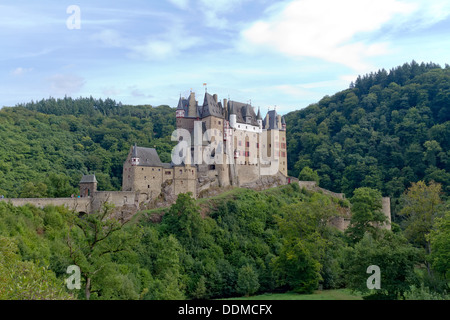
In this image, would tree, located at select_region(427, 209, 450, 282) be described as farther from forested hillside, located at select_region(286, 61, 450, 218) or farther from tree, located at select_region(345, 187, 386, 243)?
forested hillside, located at select_region(286, 61, 450, 218)

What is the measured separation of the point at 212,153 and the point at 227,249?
14.3 metres

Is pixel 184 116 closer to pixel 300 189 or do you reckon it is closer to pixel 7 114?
pixel 300 189

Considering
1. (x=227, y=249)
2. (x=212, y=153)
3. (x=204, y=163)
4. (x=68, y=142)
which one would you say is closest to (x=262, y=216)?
(x=227, y=249)

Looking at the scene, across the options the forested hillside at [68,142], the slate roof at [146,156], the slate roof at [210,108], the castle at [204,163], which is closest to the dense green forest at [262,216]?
the forested hillside at [68,142]

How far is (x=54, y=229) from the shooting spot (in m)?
42.1

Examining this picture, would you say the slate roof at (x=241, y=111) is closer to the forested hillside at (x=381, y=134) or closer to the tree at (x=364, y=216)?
the forested hillside at (x=381, y=134)

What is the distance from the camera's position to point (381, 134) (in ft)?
291

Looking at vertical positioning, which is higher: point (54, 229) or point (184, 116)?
point (184, 116)

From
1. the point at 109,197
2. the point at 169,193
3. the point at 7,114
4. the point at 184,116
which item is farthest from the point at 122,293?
the point at 7,114

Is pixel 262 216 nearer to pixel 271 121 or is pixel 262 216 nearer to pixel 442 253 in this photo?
pixel 271 121

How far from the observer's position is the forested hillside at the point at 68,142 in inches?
2734

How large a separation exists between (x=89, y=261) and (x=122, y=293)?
18.0 feet

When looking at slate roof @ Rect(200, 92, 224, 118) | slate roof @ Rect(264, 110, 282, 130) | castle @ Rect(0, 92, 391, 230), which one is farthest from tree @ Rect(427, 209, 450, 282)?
slate roof @ Rect(264, 110, 282, 130)
